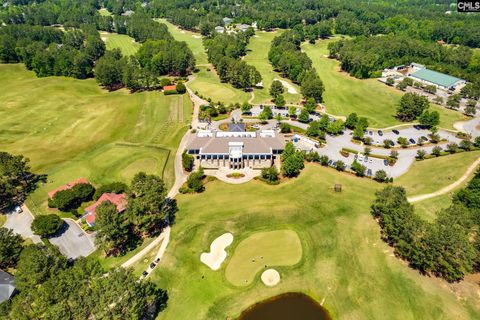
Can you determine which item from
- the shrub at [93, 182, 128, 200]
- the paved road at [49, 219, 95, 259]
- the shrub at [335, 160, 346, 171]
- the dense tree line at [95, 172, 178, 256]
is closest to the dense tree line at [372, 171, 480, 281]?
the shrub at [335, 160, 346, 171]

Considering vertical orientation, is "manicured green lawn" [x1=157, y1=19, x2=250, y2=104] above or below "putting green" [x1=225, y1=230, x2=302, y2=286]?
above

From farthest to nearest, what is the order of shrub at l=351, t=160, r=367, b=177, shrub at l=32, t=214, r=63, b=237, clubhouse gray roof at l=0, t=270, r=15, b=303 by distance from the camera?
shrub at l=351, t=160, r=367, b=177 < shrub at l=32, t=214, r=63, b=237 < clubhouse gray roof at l=0, t=270, r=15, b=303

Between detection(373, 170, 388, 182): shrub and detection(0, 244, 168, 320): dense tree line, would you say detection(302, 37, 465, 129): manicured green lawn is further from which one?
detection(0, 244, 168, 320): dense tree line

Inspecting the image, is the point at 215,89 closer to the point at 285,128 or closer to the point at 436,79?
the point at 285,128

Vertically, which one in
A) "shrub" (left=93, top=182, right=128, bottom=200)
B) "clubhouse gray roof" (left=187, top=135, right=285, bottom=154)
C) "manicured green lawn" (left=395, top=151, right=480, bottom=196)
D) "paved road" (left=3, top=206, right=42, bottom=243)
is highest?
"clubhouse gray roof" (left=187, top=135, right=285, bottom=154)

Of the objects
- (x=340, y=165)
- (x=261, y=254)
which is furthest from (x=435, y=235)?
(x=261, y=254)

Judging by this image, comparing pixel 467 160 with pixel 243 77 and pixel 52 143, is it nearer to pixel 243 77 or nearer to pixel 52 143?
pixel 243 77

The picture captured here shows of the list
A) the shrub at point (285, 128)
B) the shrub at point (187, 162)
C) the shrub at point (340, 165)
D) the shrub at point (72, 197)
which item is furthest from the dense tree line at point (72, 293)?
the shrub at point (285, 128)

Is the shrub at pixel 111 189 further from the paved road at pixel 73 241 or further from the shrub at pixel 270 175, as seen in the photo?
the shrub at pixel 270 175
